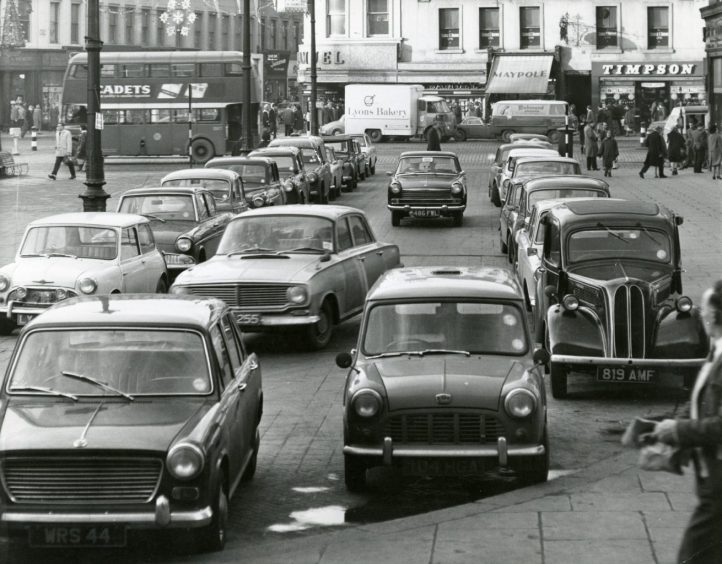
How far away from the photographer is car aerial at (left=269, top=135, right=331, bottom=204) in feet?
106

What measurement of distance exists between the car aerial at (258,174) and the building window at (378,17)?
1798 inches

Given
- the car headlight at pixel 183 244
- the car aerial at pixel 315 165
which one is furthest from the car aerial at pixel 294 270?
the car aerial at pixel 315 165

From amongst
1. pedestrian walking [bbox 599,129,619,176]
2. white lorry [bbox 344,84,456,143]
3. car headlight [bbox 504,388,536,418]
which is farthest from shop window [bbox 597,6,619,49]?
car headlight [bbox 504,388,536,418]

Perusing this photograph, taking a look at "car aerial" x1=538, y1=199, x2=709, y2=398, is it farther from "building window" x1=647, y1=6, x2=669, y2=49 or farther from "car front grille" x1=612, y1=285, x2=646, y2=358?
"building window" x1=647, y1=6, x2=669, y2=49

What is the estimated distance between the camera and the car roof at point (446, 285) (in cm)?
1040

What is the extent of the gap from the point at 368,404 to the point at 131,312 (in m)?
1.74

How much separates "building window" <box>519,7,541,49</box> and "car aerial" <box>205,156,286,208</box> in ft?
146

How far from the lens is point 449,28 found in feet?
234

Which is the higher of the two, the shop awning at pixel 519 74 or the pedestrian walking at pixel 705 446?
the shop awning at pixel 519 74

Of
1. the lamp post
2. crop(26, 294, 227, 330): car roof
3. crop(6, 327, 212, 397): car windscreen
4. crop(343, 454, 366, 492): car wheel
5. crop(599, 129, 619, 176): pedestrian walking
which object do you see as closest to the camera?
crop(6, 327, 212, 397): car windscreen

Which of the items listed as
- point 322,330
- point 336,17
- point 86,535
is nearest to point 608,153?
point 322,330

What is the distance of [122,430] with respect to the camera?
8.01m

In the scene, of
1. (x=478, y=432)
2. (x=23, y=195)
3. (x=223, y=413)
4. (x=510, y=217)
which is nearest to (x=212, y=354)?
(x=223, y=413)

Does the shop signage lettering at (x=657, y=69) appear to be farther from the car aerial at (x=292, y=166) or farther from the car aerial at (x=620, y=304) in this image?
the car aerial at (x=620, y=304)
